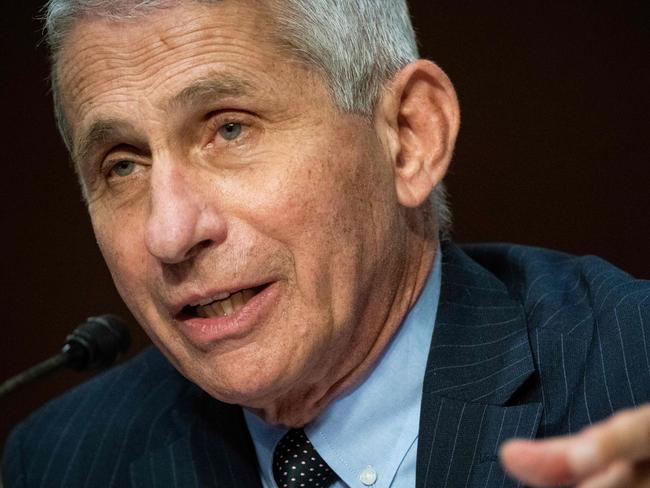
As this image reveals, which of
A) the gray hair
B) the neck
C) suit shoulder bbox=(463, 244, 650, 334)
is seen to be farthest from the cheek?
suit shoulder bbox=(463, 244, 650, 334)

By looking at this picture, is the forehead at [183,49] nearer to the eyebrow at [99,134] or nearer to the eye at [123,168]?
the eyebrow at [99,134]

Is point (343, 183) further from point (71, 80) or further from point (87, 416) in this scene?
point (87, 416)

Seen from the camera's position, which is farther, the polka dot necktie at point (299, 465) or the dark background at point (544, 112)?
the dark background at point (544, 112)

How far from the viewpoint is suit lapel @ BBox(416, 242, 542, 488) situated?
6.87 feet

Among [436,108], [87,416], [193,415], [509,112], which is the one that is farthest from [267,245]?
[509,112]

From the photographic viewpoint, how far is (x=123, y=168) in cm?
217

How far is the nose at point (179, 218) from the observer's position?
6.36ft

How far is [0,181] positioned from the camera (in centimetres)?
343

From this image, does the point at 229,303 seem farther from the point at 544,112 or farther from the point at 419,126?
the point at 544,112

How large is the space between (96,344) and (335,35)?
2.72 ft

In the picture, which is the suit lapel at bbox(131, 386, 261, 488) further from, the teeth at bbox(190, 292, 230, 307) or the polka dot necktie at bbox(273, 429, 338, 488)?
the teeth at bbox(190, 292, 230, 307)

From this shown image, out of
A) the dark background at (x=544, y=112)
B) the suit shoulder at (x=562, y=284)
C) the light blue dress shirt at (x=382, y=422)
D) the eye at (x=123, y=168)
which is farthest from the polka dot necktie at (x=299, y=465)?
the dark background at (x=544, y=112)

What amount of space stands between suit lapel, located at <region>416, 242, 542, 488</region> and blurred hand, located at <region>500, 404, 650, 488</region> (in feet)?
2.50

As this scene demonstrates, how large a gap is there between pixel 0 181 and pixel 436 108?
1.69 m
